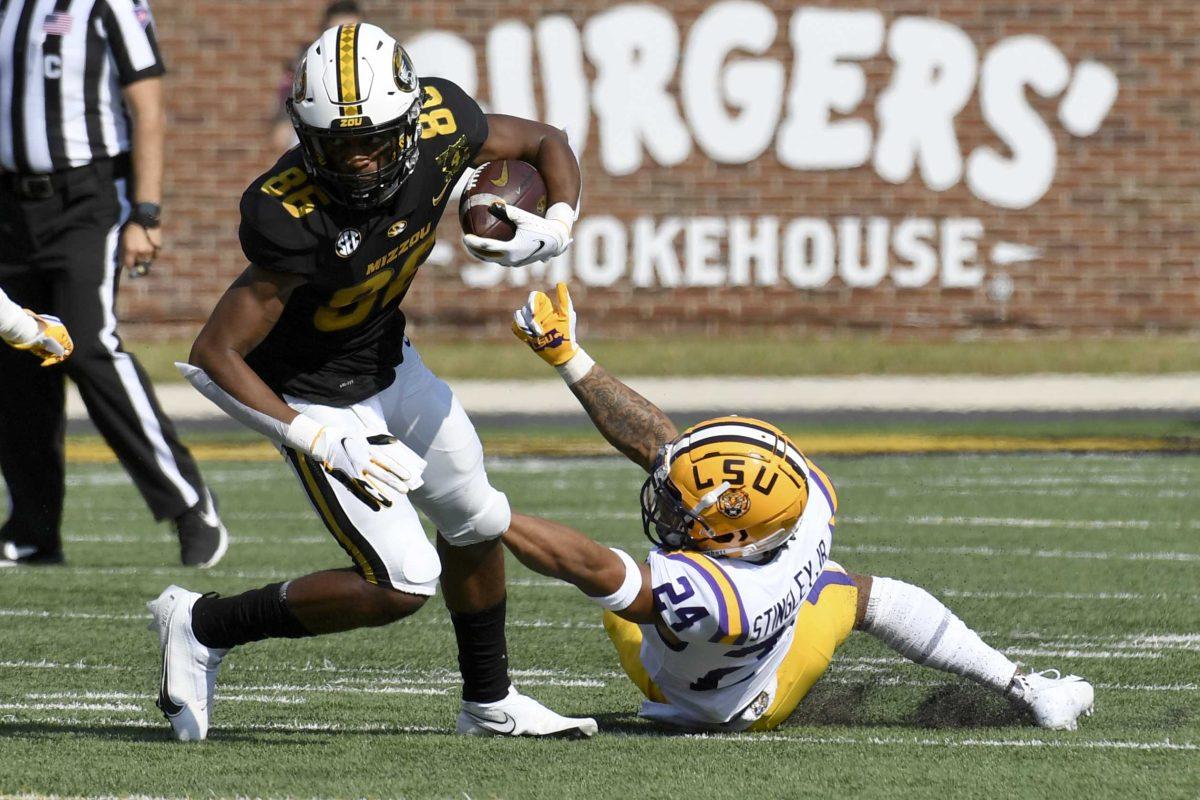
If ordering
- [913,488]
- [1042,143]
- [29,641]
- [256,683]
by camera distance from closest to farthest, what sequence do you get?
[256,683], [29,641], [913,488], [1042,143]

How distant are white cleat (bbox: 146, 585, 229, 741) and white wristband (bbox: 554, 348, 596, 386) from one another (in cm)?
104

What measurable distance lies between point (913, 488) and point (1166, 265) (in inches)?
282

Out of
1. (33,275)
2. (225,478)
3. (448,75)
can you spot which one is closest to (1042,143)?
(448,75)

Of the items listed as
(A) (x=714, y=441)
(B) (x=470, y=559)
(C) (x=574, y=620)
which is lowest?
(C) (x=574, y=620)

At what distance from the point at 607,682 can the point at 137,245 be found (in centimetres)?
275

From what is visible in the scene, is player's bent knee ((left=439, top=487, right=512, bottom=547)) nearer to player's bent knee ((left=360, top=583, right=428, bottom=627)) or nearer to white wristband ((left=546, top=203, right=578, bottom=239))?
player's bent knee ((left=360, top=583, right=428, bottom=627))

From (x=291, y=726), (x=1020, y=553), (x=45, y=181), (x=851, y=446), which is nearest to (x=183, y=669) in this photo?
(x=291, y=726)

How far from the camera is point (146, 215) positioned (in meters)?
7.00

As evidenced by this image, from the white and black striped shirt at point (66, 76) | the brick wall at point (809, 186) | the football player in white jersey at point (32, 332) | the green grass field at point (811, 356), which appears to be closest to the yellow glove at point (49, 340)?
the football player in white jersey at point (32, 332)

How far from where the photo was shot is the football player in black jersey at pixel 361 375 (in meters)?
4.18

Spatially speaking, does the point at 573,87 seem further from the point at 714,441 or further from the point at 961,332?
the point at 714,441

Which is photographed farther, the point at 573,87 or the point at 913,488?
the point at 573,87

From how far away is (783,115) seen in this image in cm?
1505

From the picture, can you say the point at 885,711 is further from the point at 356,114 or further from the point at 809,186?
the point at 809,186
